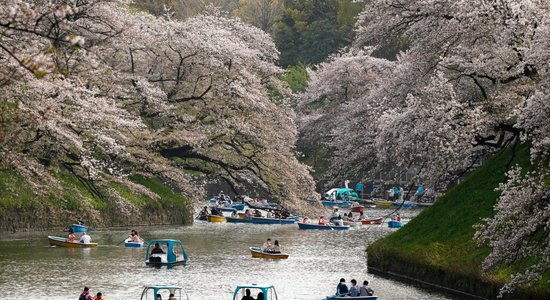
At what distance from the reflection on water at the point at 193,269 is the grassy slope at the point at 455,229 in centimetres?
137

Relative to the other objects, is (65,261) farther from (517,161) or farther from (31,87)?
(517,161)

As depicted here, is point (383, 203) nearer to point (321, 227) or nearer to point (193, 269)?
point (321, 227)

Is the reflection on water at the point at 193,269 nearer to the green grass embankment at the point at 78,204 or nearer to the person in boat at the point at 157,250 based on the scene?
the person in boat at the point at 157,250

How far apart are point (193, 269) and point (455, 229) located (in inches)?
496

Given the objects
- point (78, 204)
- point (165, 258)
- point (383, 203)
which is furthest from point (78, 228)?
point (383, 203)

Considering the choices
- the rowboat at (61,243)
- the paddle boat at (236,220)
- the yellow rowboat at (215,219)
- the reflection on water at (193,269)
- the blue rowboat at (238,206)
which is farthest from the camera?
the blue rowboat at (238,206)

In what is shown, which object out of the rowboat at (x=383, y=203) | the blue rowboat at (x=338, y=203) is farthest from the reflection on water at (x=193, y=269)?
A: the blue rowboat at (x=338, y=203)

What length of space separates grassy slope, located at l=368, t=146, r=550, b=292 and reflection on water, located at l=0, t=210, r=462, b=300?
137 cm

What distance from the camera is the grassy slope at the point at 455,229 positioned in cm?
3506

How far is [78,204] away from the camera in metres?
56.5

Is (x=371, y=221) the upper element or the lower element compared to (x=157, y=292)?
upper

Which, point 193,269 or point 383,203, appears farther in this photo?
Result: point 383,203

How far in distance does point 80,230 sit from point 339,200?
150ft

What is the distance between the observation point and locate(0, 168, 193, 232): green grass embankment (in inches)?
2037
